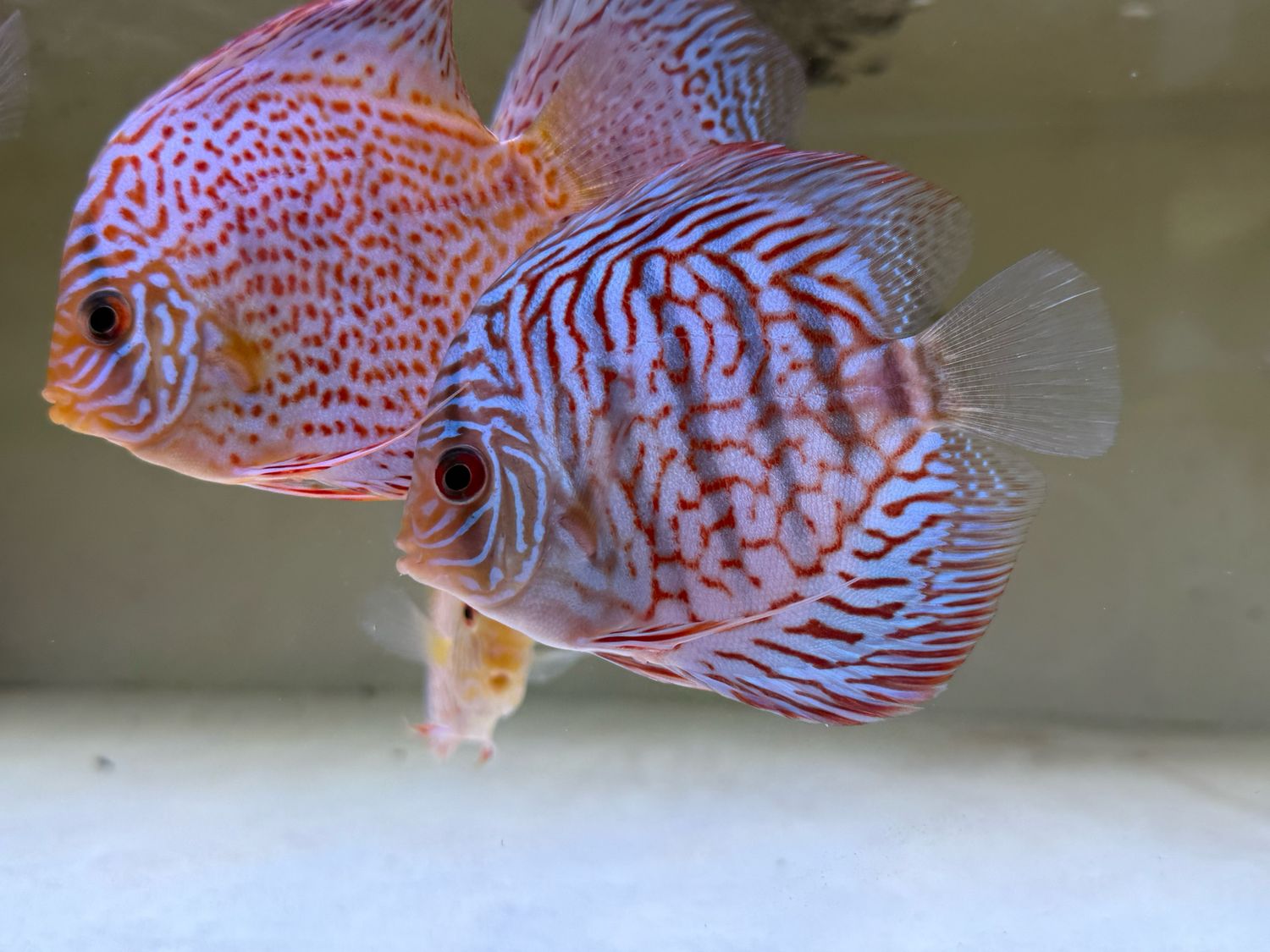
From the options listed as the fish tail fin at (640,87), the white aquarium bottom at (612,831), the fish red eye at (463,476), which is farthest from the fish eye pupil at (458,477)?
the white aquarium bottom at (612,831)

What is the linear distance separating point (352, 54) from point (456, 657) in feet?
3.79

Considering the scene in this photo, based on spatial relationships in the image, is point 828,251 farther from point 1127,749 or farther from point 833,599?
point 1127,749

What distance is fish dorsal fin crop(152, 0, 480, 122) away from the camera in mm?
533

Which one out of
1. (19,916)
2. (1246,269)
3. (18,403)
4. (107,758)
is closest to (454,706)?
(19,916)

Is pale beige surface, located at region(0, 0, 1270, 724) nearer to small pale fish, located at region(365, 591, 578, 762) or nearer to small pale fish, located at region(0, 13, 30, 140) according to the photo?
small pale fish, located at region(0, 13, 30, 140)

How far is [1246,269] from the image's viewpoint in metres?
2.08

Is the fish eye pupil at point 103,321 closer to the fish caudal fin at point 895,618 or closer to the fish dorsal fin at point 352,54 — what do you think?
the fish dorsal fin at point 352,54

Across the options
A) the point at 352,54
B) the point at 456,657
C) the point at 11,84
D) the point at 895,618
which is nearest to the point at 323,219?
the point at 352,54

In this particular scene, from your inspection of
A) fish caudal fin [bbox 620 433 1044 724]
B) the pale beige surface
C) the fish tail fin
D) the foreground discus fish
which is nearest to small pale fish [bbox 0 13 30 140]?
the pale beige surface

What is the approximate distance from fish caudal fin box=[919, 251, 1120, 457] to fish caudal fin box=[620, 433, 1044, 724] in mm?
19

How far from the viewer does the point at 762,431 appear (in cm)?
44

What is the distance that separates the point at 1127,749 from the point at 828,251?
2373 millimetres

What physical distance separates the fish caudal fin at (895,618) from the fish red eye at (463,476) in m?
0.12

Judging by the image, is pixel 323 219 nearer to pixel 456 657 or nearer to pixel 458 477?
Answer: pixel 458 477
